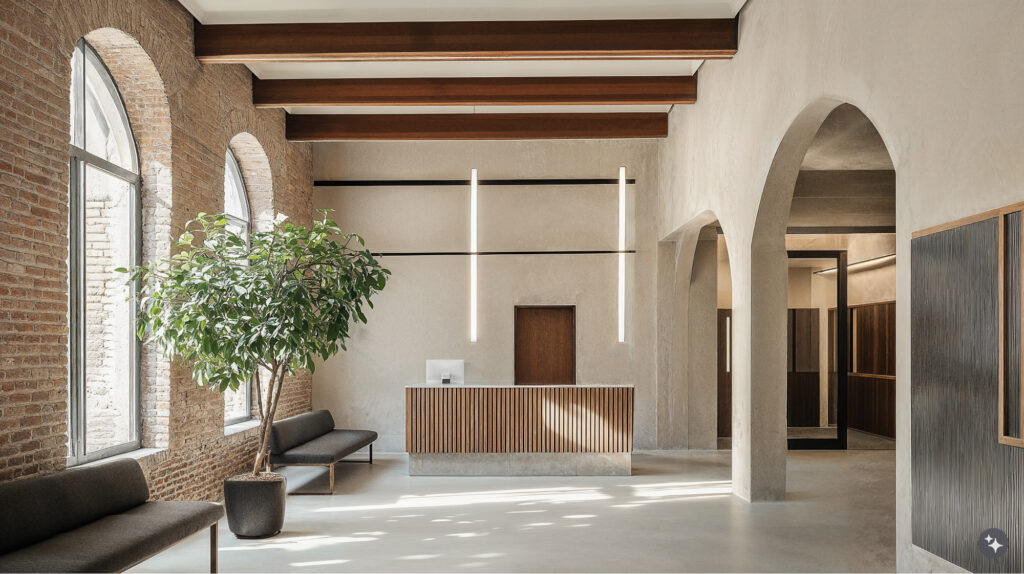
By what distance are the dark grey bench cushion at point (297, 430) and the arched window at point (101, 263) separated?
1.47 meters

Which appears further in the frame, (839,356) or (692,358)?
(692,358)

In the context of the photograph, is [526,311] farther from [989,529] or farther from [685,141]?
[989,529]

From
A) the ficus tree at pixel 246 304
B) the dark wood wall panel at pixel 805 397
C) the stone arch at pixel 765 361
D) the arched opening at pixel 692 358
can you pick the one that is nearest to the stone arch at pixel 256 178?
the ficus tree at pixel 246 304

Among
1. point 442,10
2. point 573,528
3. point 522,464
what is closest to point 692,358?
point 522,464

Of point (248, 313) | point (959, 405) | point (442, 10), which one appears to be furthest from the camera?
point (442, 10)

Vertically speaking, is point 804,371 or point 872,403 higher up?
point 804,371

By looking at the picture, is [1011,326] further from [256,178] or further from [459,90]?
[256,178]

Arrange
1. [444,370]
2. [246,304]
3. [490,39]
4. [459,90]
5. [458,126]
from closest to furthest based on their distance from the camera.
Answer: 1. [246,304]
2. [490,39]
3. [459,90]
4. [444,370]
5. [458,126]

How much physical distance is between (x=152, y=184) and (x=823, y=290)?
8.52 metres

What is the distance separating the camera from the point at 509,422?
30.2 feet

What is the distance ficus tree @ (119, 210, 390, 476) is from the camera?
5988 mm

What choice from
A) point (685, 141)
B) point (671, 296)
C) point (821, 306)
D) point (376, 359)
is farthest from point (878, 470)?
point (376, 359)

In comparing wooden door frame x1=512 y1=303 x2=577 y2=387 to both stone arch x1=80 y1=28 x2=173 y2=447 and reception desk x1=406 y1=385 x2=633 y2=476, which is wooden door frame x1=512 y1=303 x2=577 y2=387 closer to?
reception desk x1=406 y1=385 x2=633 y2=476

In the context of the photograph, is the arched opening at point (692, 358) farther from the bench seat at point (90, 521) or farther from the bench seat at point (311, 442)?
the bench seat at point (90, 521)
